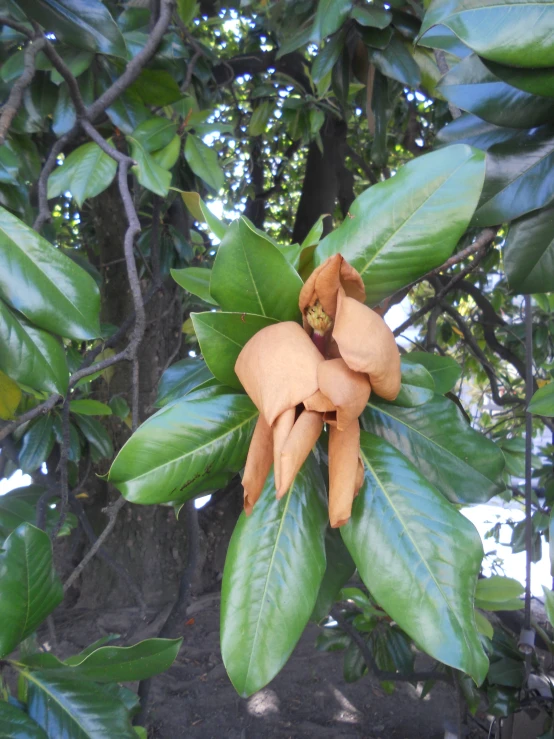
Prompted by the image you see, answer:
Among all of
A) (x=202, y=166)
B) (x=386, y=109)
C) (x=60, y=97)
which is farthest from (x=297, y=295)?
(x=386, y=109)

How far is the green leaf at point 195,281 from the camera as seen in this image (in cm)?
77

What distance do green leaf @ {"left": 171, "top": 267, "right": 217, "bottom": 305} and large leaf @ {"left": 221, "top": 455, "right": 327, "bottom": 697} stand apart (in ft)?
1.01

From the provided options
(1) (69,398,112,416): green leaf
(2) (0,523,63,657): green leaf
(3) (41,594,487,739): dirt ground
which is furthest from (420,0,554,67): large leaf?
(3) (41,594,487,739): dirt ground

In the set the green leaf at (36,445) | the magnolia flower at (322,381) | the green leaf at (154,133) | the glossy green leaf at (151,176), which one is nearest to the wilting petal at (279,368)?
the magnolia flower at (322,381)

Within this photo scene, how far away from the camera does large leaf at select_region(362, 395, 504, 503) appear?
0.67 m

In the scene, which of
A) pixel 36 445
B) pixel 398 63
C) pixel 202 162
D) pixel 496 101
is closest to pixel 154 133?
pixel 202 162

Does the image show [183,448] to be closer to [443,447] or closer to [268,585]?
[268,585]

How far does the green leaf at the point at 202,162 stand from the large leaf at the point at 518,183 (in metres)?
0.79

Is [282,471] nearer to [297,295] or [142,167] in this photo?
[297,295]

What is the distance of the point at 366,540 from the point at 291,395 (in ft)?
0.64

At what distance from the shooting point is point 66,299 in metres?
0.69

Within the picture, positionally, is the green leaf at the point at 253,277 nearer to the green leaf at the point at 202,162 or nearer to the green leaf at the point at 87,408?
the green leaf at the point at 202,162

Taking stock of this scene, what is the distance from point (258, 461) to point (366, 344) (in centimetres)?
15

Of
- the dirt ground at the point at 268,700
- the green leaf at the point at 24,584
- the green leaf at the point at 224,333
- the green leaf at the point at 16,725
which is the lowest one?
the dirt ground at the point at 268,700
